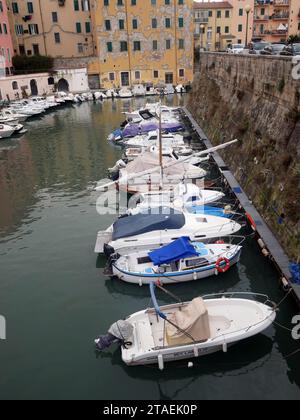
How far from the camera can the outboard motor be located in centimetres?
1230

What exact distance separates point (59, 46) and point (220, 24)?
3790 centimetres

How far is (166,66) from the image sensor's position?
3086 inches

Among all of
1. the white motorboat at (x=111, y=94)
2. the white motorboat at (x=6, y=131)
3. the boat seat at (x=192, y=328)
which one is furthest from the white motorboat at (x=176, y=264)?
the white motorboat at (x=111, y=94)

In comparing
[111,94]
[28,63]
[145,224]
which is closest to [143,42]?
[111,94]

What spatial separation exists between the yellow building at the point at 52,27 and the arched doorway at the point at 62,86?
19.5 ft

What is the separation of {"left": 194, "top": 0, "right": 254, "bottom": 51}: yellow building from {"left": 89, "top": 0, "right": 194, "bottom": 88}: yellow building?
11942mm

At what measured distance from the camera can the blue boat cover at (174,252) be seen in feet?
52.4

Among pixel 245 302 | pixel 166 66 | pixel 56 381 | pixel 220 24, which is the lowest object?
pixel 56 381

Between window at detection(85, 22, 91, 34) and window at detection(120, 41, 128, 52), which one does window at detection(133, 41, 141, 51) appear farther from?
window at detection(85, 22, 91, 34)

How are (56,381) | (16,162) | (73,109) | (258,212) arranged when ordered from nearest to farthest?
(56,381), (258,212), (16,162), (73,109)

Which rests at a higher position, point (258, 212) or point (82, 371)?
point (258, 212)

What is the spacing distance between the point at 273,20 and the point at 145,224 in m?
78.9

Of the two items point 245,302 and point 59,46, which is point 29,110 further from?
point 245,302

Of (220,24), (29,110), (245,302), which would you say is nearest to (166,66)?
(220,24)
